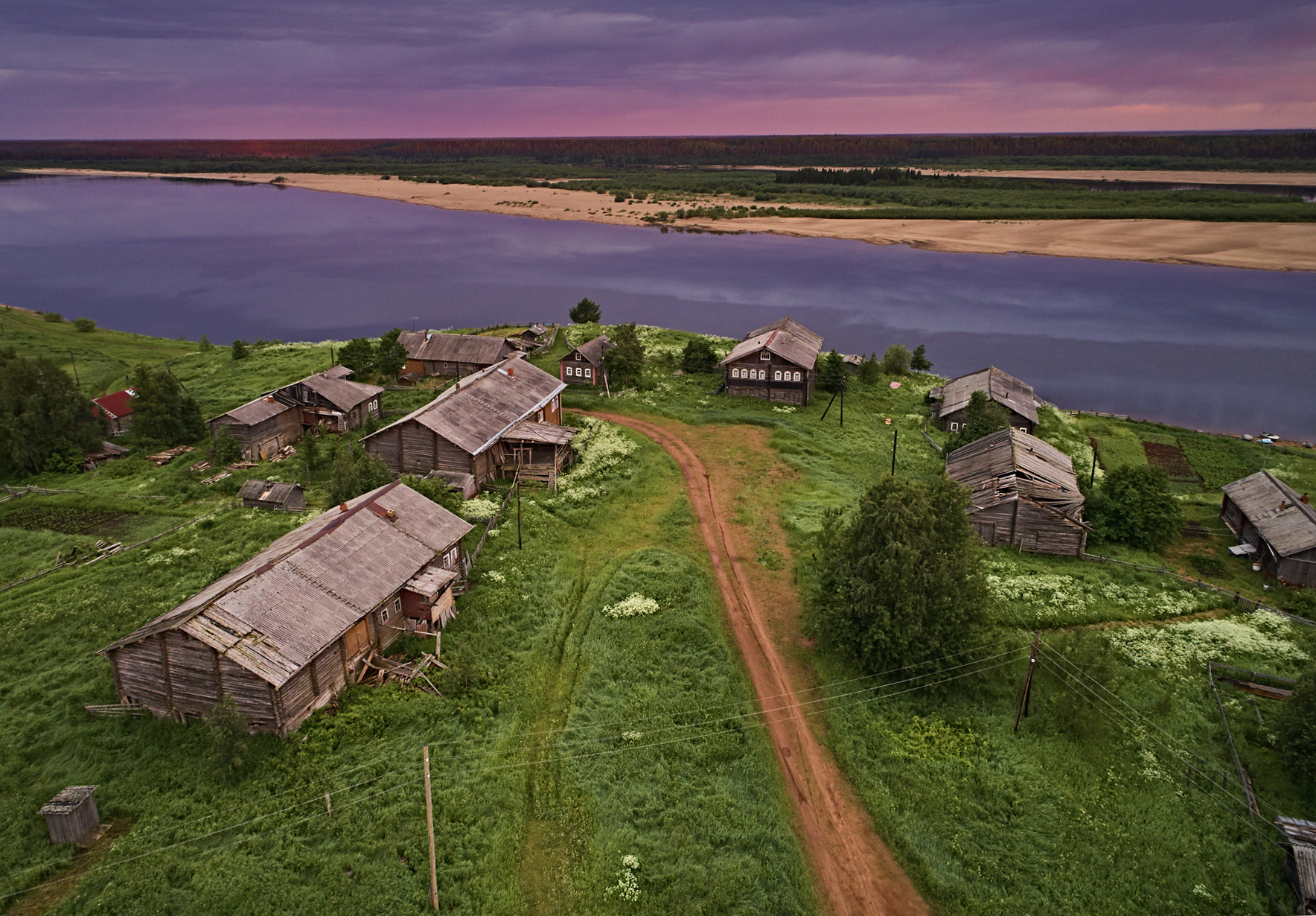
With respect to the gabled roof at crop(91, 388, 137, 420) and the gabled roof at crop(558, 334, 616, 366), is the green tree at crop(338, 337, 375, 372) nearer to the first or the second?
the gabled roof at crop(91, 388, 137, 420)

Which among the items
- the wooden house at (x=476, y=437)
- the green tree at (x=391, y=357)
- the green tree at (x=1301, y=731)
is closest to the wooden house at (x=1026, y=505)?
the green tree at (x=1301, y=731)

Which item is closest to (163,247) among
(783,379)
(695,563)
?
(783,379)

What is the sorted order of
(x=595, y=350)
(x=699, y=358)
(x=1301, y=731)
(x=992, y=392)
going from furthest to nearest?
(x=699, y=358) → (x=595, y=350) → (x=992, y=392) → (x=1301, y=731)

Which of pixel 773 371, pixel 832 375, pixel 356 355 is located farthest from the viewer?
pixel 356 355

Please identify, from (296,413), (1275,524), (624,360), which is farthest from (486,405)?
(1275,524)

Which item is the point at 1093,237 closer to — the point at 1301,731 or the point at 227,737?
the point at 1301,731

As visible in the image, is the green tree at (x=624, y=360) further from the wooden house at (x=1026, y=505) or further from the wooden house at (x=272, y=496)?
the wooden house at (x=1026, y=505)
